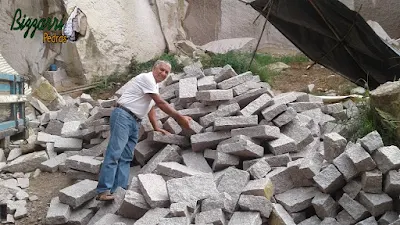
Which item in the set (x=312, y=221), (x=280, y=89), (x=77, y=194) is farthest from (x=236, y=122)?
(x=280, y=89)

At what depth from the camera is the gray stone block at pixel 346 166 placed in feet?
13.5

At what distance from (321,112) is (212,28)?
316 inches

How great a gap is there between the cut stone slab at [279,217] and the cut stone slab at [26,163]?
3.67 meters

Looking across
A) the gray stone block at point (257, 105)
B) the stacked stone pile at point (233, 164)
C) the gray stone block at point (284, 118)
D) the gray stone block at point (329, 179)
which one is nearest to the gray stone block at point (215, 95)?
the stacked stone pile at point (233, 164)

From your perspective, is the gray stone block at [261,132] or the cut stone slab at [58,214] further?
the gray stone block at [261,132]

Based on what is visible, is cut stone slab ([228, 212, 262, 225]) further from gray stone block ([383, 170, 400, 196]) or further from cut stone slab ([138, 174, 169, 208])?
gray stone block ([383, 170, 400, 196])

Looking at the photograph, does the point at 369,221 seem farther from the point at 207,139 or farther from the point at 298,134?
the point at 207,139

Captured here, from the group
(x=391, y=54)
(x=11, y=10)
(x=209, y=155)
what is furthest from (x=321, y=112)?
(x=11, y=10)

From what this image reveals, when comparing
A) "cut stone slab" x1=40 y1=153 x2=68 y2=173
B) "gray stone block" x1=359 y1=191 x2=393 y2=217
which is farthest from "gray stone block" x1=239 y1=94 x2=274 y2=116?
"cut stone slab" x1=40 y1=153 x2=68 y2=173

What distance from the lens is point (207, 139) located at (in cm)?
532

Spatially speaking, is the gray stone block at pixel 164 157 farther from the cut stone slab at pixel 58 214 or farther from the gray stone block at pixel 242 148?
the cut stone slab at pixel 58 214

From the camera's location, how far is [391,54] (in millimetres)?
6582

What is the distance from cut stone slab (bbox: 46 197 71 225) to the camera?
189 inches

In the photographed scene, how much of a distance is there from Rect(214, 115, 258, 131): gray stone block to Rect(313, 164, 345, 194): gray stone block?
1214 millimetres
